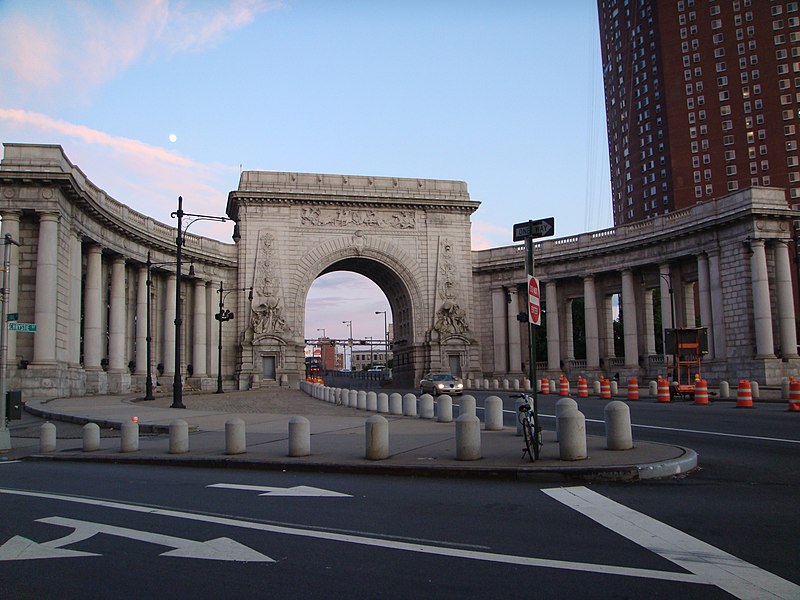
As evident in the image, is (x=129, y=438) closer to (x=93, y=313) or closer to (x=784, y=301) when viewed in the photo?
(x=93, y=313)

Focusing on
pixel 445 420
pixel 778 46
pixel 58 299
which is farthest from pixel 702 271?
pixel 778 46

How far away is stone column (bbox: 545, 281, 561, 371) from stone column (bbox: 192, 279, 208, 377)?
29556 mm

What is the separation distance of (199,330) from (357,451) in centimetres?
4701

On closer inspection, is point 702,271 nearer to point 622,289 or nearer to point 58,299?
point 622,289

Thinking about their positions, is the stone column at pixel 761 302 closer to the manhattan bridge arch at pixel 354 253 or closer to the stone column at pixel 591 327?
the stone column at pixel 591 327

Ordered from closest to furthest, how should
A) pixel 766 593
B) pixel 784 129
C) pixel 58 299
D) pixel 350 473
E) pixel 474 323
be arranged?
pixel 766 593 < pixel 350 473 < pixel 58 299 < pixel 474 323 < pixel 784 129

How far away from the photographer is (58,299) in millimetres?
38125

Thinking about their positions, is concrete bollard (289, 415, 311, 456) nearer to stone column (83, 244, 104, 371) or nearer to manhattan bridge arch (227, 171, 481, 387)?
stone column (83, 244, 104, 371)

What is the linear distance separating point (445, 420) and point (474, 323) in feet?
144

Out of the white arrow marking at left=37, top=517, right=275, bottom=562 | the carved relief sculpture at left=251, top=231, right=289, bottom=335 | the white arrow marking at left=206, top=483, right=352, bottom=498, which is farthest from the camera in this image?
the carved relief sculpture at left=251, top=231, right=289, bottom=335

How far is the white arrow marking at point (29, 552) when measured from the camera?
23.0ft

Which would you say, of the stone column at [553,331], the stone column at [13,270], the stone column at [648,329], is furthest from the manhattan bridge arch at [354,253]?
the stone column at [13,270]

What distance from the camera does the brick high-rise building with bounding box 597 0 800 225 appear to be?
95500 mm

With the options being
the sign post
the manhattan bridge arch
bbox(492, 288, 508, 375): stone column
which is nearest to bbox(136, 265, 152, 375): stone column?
the manhattan bridge arch
